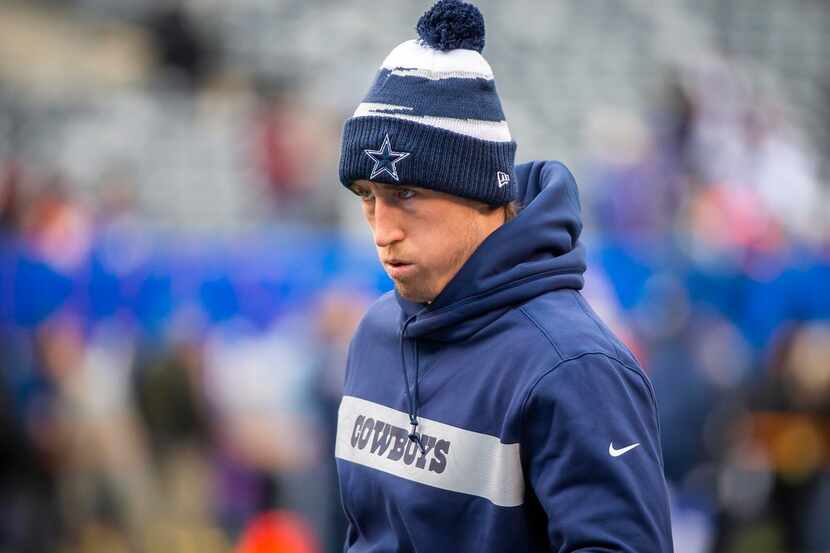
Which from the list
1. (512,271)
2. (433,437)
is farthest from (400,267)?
(433,437)

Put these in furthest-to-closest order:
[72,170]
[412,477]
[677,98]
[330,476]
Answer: [72,170], [677,98], [330,476], [412,477]

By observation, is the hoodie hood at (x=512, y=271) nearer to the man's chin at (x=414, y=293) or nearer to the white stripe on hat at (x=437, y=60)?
the man's chin at (x=414, y=293)

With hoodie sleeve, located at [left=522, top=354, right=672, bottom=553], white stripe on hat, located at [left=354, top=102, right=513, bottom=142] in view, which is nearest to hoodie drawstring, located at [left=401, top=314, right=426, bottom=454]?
hoodie sleeve, located at [left=522, top=354, right=672, bottom=553]

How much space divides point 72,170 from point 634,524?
10.4 meters

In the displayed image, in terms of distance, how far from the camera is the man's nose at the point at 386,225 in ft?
7.80

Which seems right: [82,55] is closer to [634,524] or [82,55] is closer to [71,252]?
[71,252]

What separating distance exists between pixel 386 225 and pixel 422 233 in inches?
2.6

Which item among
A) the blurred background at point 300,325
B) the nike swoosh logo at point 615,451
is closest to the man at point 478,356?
the nike swoosh logo at point 615,451

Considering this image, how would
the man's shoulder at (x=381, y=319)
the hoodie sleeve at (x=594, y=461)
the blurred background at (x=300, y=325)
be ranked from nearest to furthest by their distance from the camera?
the hoodie sleeve at (x=594, y=461) → the man's shoulder at (x=381, y=319) → the blurred background at (x=300, y=325)

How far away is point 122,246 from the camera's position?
335 inches

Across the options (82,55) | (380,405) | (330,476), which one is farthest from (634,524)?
(82,55)

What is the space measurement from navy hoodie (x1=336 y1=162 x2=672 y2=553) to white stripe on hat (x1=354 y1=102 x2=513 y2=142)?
144mm

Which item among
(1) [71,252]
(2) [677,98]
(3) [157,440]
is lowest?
(3) [157,440]

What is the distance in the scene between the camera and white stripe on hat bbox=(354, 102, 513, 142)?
7.81 feet
